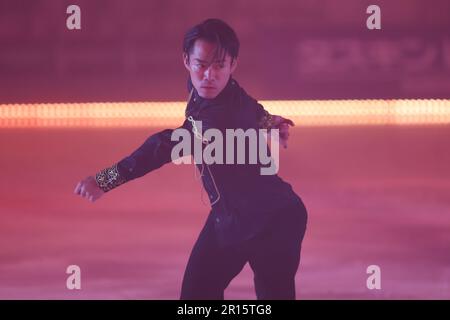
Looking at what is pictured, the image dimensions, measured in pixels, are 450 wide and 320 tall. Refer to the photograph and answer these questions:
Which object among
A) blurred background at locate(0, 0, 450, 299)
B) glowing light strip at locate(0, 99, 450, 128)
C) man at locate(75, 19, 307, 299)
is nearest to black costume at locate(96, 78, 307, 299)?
man at locate(75, 19, 307, 299)

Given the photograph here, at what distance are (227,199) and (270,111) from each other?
380cm

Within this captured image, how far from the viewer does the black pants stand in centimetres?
288

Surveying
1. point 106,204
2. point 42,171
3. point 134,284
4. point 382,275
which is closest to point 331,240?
point 382,275

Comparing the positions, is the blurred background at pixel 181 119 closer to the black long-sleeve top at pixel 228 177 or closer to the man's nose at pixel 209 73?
the black long-sleeve top at pixel 228 177

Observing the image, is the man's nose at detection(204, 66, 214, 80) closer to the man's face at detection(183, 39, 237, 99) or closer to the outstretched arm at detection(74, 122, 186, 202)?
the man's face at detection(183, 39, 237, 99)

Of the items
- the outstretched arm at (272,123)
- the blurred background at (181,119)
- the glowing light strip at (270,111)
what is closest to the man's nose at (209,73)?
the outstretched arm at (272,123)

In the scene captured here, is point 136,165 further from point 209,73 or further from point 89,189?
point 209,73

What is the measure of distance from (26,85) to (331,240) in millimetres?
3873

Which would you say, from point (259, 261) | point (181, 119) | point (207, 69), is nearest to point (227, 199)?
point (259, 261)

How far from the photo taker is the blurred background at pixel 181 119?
3.99 metres

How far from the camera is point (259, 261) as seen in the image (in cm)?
290

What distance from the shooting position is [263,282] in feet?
9.50

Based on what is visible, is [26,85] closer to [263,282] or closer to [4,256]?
[4,256]

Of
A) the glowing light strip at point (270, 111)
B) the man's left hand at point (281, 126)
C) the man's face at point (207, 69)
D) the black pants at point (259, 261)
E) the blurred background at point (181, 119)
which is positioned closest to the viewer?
the black pants at point (259, 261)
